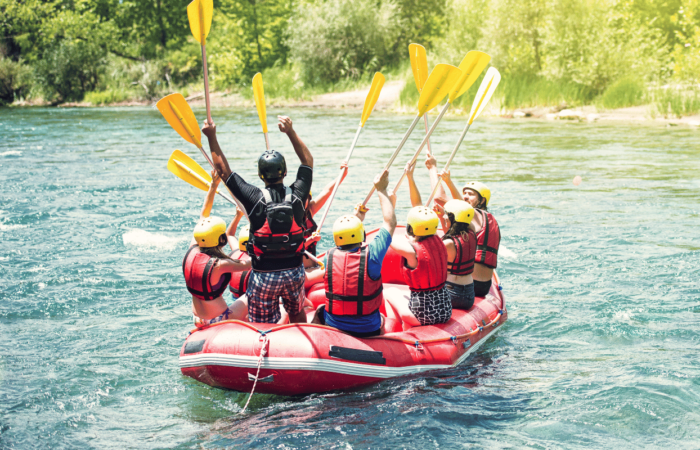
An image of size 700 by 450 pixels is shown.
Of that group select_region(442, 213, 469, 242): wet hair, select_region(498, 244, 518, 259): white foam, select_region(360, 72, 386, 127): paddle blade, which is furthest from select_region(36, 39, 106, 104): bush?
select_region(442, 213, 469, 242): wet hair

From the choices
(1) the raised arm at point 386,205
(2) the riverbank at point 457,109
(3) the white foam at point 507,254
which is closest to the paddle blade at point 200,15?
(1) the raised arm at point 386,205

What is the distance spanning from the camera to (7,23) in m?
33.9

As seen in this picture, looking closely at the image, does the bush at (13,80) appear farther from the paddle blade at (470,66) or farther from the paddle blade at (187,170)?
the paddle blade at (470,66)

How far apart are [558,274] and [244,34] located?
105 ft

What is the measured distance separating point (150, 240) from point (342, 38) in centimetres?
2316

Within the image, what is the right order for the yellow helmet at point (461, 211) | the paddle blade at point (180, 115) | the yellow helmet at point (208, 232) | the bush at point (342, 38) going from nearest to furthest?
the yellow helmet at point (208, 232), the paddle blade at point (180, 115), the yellow helmet at point (461, 211), the bush at point (342, 38)

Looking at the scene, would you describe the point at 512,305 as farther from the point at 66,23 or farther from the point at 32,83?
the point at 66,23

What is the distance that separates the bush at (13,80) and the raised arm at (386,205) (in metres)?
32.2

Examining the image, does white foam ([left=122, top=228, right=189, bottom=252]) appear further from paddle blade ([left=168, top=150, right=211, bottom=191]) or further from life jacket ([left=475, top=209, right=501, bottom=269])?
life jacket ([left=475, top=209, right=501, bottom=269])

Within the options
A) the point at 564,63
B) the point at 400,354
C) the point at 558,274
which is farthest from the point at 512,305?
the point at 564,63

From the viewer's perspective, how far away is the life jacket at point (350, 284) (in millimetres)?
4094

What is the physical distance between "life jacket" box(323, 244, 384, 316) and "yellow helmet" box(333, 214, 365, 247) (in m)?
0.07

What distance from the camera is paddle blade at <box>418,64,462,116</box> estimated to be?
519cm

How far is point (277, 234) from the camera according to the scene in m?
3.93
